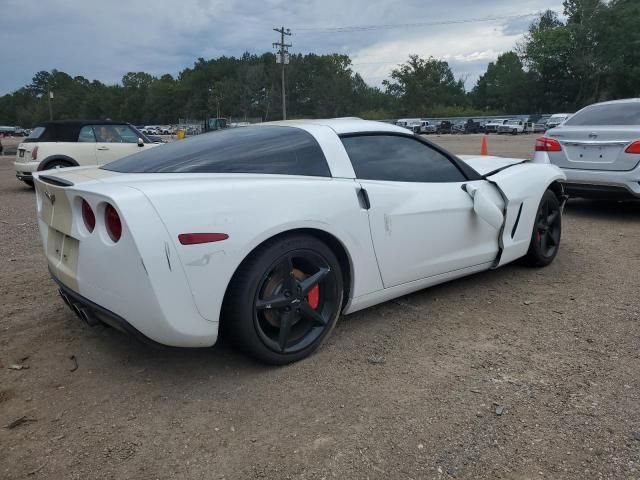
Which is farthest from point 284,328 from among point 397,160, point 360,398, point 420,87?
point 420,87

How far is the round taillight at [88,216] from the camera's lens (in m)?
2.51

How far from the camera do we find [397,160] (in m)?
3.40

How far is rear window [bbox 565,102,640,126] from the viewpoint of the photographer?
6.37 meters

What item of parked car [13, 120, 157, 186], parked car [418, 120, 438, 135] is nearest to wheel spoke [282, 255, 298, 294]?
parked car [13, 120, 157, 186]

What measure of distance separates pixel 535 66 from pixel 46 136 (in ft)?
282

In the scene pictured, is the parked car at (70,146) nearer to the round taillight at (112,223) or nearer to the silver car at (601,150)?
the silver car at (601,150)

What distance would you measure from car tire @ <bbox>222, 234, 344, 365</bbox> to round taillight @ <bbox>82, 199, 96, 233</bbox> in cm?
74

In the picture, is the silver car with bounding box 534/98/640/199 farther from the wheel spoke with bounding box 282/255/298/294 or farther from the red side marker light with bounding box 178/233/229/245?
the red side marker light with bounding box 178/233/229/245

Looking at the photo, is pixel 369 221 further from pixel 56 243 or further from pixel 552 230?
pixel 552 230

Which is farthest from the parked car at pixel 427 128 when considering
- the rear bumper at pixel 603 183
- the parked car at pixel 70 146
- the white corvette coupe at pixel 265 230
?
the white corvette coupe at pixel 265 230

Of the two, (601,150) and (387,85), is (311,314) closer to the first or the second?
(601,150)

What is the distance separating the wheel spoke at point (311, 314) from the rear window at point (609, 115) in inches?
214

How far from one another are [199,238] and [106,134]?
9.81 meters

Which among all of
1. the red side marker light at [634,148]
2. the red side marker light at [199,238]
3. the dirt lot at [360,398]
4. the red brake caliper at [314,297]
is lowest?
the dirt lot at [360,398]
